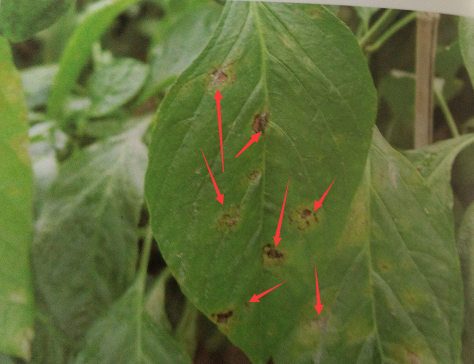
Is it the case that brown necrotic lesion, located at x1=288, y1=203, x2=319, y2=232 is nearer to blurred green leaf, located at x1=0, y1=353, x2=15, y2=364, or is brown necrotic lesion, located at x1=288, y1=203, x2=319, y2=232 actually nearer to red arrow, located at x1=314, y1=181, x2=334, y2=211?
red arrow, located at x1=314, y1=181, x2=334, y2=211

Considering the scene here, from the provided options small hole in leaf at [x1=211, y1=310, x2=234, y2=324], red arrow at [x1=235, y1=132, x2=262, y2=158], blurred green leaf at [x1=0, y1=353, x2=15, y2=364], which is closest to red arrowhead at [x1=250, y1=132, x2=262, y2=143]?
red arrow at [x1=235, y1=132, x2=262, y2=158]

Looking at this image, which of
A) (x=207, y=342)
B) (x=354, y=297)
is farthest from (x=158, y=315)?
(x=354, y=297)

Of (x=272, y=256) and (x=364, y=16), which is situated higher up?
(x=364, y=16)

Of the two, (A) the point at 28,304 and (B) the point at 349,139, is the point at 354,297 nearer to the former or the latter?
(B) the point at 349,139

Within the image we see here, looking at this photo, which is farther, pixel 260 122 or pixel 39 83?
pixel 39 83

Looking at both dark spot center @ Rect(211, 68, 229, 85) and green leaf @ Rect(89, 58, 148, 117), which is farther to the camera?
green leaf @ Rect(89, 58, 148, 117)

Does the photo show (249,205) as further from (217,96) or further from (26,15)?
(26,15)

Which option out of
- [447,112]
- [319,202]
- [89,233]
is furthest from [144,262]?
[447,112]
